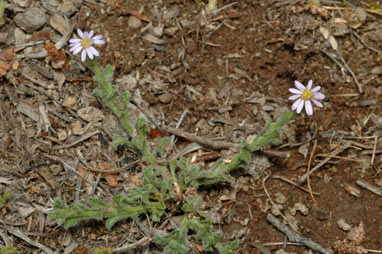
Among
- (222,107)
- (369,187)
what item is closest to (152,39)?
(222,107)

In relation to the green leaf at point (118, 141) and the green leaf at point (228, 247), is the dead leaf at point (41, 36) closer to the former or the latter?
the green leaf at point (118, 141)

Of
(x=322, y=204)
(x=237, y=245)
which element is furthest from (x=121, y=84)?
(x=322, y=204)

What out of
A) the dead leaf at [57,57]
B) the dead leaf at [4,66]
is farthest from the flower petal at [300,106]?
the dead leaf at [4,66]

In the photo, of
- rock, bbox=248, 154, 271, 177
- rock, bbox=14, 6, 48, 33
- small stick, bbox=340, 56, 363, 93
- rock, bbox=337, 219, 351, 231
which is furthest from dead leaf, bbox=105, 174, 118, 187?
small stick, bbox=340, 56, 363, 93

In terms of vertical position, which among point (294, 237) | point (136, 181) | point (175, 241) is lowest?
point (294, 237)

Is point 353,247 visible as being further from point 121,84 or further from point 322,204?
point 121,84

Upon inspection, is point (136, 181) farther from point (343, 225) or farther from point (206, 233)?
point (343, 225)
